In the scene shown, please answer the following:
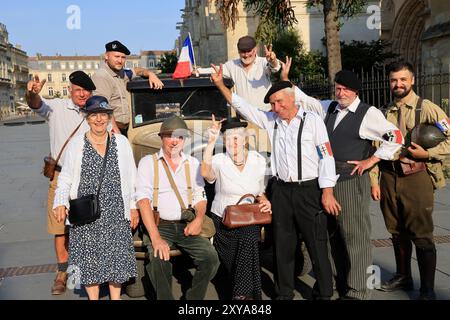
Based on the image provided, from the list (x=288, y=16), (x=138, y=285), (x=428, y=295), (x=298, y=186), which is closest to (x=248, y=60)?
(x=298, y=186)

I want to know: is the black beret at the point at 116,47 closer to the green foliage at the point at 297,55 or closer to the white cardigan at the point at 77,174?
the white cardigan at the point at 77,174

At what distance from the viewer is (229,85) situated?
5.56 metres

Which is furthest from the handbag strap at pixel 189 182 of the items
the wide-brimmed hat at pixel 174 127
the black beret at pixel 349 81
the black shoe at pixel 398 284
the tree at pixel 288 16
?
the tree at pixel 288 16

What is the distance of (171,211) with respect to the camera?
13.5 feet

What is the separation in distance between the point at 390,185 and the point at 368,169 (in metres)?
0.48

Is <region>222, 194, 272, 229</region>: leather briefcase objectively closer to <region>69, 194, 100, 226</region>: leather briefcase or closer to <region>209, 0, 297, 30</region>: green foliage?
<region>69, 194, 100, 226</region>: leather briefcase

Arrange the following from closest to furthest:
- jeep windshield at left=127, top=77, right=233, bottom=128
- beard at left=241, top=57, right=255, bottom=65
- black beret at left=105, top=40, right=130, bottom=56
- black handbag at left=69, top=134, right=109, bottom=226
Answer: black handbag at left=69, top=134, right=109, bottom=226, black beret at left=105, top=40, right=130, bottom=56, beard at left=241, top=57, right=255, bottom=65, jeep windshield at left=127, top=77, right=233, bottom=128

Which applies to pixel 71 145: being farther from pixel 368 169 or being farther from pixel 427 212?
pixel 427 212

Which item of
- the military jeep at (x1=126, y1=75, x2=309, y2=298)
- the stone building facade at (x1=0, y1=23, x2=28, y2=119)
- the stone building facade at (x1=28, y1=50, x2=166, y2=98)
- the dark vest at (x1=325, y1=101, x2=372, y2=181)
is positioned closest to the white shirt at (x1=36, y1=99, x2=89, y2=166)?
the military jeep at (x1=126, y1=75, x2=309, y2=298)

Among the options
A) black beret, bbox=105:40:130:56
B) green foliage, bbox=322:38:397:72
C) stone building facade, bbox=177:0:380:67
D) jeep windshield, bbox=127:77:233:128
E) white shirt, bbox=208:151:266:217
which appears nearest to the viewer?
white shirt, bbox=208:151:266:217

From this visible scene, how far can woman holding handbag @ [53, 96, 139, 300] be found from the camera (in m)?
3.77

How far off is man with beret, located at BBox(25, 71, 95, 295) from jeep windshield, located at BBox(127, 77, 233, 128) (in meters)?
1.13

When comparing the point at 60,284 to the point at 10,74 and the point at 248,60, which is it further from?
the point at 10,74

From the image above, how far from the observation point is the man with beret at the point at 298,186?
390cm
